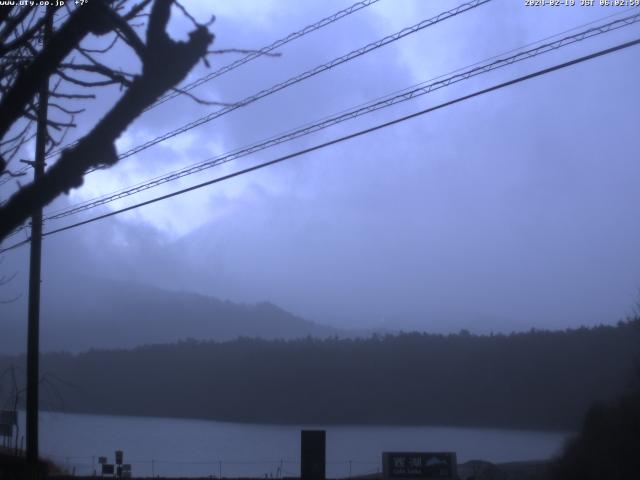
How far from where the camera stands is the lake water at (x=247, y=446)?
38.8m

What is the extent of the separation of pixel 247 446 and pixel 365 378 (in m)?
41.0

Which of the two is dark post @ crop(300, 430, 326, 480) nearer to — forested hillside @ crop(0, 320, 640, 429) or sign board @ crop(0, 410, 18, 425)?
sign board @ crop(0, 410, 18, 425)

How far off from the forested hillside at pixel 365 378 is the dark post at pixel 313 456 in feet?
162

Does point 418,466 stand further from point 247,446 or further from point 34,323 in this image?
point 247,446

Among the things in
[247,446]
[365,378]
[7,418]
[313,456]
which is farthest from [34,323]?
[365,378]

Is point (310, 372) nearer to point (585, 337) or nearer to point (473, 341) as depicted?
point (473, 341)

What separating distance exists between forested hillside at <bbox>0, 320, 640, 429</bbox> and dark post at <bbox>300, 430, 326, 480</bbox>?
1947 inches

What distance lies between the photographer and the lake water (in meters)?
38.8

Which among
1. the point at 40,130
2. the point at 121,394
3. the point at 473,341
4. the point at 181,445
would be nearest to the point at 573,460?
the point at 40,130

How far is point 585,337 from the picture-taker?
7719cm

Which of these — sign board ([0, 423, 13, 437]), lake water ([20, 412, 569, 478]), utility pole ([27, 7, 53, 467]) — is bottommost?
lake water ([20, 412, 569, 478])

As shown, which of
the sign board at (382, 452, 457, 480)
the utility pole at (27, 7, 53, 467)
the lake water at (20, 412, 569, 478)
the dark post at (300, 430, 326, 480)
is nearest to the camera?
the utility pole at (27, 7, 53, 467)

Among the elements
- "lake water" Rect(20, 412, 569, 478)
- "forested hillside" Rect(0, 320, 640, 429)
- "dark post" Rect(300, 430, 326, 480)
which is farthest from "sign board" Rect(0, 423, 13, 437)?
"forested hillside" Rect(0, 320, 640, 429)

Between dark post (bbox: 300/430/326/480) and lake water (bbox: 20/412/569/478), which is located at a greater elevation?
dark post (bbox: 300/430/326/480)
